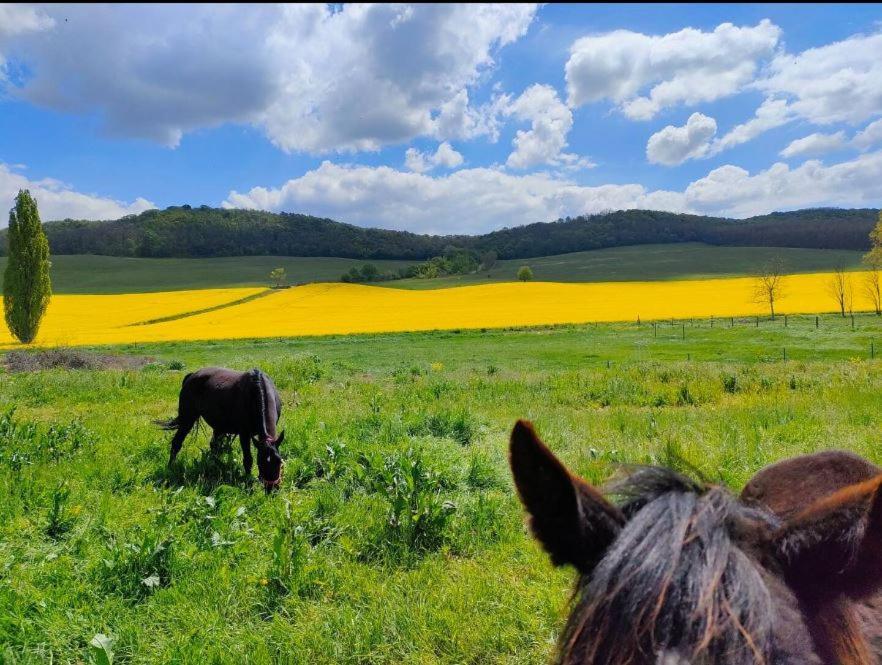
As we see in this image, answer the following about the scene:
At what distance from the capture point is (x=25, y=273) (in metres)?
33.2

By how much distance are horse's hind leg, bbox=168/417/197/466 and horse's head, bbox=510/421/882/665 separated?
6890 millimetres

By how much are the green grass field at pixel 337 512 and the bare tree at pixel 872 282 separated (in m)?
30.9

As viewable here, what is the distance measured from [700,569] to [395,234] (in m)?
110

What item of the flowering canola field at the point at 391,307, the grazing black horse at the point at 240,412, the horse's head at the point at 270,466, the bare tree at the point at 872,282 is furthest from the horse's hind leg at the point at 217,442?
the bare tree at the point at 872,282

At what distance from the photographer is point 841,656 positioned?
1.15 meters

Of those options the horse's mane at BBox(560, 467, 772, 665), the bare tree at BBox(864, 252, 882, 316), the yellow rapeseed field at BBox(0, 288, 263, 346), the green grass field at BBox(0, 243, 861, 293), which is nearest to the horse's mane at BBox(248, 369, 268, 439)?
the horse's mane at BBox(560, 467, 772, 665)

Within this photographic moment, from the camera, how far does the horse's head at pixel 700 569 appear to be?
1068mm

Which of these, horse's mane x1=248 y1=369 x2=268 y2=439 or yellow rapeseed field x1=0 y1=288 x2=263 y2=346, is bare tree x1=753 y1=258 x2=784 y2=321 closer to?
horse's mane x1=248 y1=369 x2=268 y2=439

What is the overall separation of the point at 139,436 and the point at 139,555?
15.8 ft

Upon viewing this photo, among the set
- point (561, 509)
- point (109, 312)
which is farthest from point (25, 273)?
point (561, 509)

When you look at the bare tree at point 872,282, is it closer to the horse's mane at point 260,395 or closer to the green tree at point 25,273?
the horse's mane at point 260,395

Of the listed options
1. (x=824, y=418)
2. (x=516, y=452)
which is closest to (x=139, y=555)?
(x=516, y=452)

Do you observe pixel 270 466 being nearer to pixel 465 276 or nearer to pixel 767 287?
pixel 767 287

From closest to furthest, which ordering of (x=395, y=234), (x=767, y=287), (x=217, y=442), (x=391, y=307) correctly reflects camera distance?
(x=217, y=442)
(x=767, y=287)
(x=391, y=307)
(x=395, y=234)
